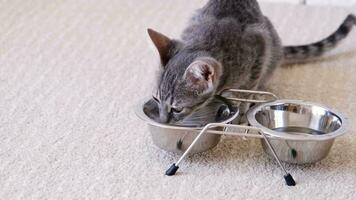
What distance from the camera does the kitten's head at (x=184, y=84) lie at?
4.69 feet

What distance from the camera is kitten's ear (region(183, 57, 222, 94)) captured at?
1.40 meters

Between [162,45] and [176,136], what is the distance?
0.27m

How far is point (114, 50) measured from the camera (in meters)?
2.21

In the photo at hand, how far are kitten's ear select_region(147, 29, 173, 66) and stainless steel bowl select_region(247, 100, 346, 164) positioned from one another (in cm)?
27

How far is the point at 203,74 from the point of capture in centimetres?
142

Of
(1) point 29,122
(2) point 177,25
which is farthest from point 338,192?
(2) point 177,25

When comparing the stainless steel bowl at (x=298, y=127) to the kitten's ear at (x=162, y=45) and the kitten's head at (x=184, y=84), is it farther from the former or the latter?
the kitten's ear at (x=162, y=45)

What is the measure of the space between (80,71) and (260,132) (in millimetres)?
859

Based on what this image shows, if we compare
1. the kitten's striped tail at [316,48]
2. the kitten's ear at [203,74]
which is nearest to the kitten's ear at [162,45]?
the kitten's ear at [203,74]

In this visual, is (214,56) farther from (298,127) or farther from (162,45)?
(298,127)

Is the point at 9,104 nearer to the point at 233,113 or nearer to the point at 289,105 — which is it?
the point at 233,113

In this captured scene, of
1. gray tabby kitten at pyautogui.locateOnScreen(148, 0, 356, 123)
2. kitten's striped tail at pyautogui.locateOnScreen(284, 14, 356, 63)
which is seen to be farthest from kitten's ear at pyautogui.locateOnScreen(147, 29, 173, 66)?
kitten's striped tail at pyautogui.locateOnScreen(284, 14, 356, 63)

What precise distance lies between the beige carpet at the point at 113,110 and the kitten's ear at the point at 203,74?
182mm

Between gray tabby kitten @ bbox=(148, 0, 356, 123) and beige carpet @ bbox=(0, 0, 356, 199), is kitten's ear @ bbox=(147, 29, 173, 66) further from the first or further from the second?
beige carpet @ bbox=(0, 0, 356, 199)
